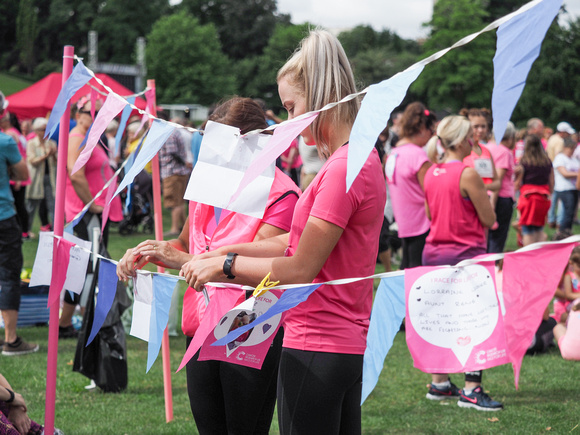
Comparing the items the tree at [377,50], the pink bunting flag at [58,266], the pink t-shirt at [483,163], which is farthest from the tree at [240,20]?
the pink bunting flag at [58,266]

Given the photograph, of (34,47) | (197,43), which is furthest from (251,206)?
(34,47)

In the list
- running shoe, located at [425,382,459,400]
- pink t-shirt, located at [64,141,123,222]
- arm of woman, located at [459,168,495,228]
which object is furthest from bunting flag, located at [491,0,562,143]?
pink t-shirt, located at [64,141,123,222]

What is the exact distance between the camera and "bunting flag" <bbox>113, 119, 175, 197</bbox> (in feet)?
8.57

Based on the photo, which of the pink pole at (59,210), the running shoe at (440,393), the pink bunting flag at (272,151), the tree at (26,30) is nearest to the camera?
the pink bunting flag at (272,151)

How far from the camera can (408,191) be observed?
595 cm

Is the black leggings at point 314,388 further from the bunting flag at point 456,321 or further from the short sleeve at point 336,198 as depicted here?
the short sleeve at point 336,198

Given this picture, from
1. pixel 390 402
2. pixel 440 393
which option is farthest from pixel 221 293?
pixel 440 393

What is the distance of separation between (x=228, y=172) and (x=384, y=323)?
784 mm

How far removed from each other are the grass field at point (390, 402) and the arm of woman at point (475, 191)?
1.32m

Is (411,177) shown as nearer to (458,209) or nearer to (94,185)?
(458,209)

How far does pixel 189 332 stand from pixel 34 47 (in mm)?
80633

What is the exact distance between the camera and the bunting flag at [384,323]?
78.8 inches

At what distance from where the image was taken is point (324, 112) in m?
2.09

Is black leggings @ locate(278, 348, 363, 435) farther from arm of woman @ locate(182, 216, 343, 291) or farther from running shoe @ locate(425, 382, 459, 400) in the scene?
running shoe @ locate(425, 382, 459, 400)
